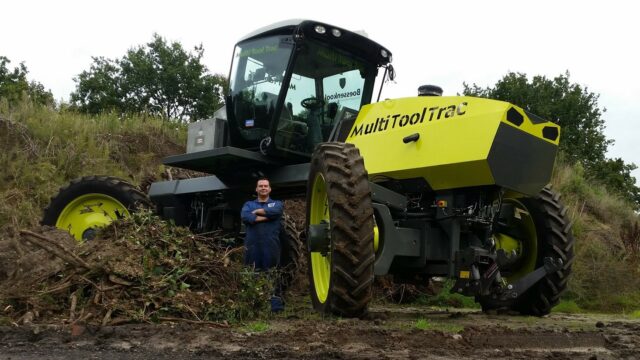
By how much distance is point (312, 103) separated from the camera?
8438mm

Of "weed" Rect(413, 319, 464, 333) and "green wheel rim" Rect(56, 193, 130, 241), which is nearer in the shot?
"weed" Rect(413, 319, 464, 333)

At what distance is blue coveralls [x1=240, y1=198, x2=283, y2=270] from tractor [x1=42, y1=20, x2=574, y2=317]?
380 millimetres

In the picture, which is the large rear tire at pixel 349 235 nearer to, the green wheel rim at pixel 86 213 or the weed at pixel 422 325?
the weed at pixel 422 325

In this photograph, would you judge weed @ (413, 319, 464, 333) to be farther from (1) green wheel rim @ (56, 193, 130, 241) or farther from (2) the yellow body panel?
(1) green wheel rim @ (56, 193, 130, 241)

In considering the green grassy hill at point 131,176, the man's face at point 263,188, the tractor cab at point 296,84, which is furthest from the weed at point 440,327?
the green grassy hill at point 131,176

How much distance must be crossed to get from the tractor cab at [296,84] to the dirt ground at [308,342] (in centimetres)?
324

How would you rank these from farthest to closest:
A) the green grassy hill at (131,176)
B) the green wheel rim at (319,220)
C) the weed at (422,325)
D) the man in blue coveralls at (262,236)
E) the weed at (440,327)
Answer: the green grassy hill at (131,176)
the man in blue coveralls at (262,236)
the green wheel rim at (319,220)
the weed at (422,325)
the weed at (440,327)

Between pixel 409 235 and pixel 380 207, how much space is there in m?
0.42


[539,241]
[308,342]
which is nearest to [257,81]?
[539,241]

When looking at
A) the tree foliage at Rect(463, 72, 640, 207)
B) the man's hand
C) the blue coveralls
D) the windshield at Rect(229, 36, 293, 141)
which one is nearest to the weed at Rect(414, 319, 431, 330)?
the blue coveralls

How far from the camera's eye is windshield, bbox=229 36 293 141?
8.20 metres

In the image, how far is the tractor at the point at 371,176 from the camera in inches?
228

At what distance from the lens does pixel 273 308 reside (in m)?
6.89

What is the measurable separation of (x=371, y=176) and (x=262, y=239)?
54.4 inches
